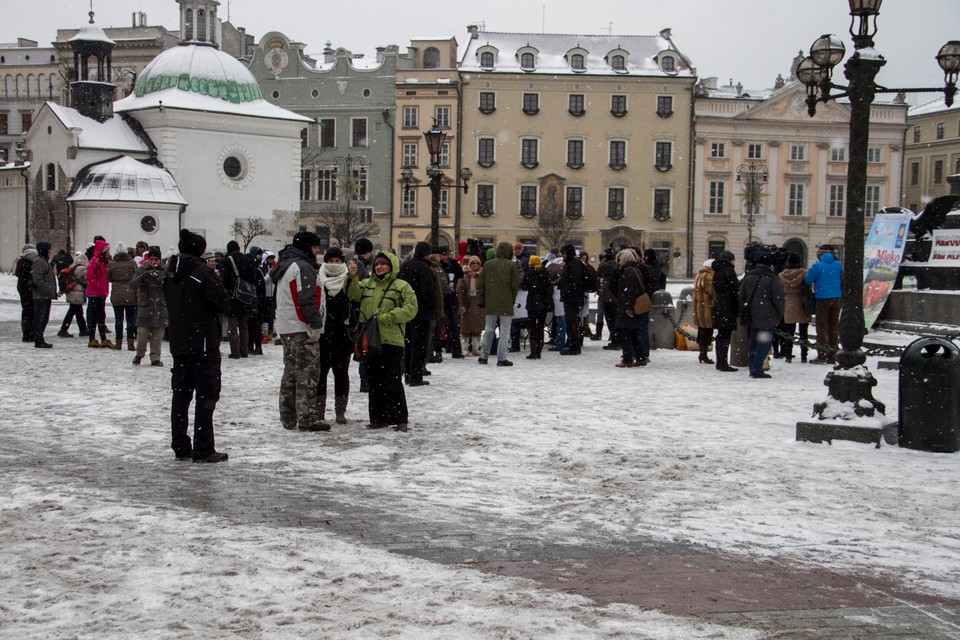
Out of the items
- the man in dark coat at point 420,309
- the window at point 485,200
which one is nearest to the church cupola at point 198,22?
the window at point 485,200

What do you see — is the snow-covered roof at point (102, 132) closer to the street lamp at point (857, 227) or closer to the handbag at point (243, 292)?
the handbag at point (243, 292)

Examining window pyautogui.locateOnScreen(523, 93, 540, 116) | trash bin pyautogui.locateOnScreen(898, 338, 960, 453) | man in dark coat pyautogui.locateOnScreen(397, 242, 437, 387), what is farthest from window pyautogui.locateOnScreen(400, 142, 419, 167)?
trash bin pyautogui.locateOnScreen(898, 338, 960, 453)

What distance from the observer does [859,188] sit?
9.70 metres

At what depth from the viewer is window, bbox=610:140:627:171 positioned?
215ft

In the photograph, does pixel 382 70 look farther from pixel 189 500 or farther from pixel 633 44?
pixel 189 500

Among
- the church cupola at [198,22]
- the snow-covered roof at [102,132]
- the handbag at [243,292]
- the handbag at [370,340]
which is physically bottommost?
the handbag at [370,340]

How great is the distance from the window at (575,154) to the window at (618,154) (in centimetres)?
193

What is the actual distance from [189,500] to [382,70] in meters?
61.0

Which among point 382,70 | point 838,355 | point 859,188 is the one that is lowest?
point 838,355

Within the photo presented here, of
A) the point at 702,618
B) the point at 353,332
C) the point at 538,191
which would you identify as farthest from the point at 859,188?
the point at 538,191

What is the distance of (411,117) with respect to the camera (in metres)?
65.4

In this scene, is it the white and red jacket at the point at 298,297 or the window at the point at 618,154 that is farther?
the window at the point at 618,154

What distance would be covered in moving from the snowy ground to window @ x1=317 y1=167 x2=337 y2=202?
54.9 metres

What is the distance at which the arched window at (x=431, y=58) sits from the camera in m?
66.7
